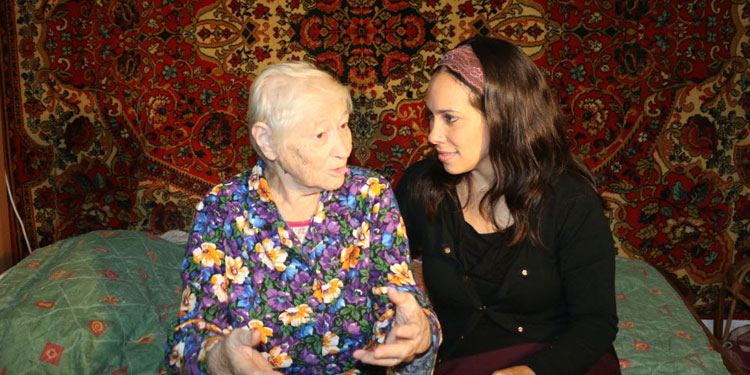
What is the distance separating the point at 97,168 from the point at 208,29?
0.90 m

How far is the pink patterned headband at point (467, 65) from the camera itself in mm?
1655

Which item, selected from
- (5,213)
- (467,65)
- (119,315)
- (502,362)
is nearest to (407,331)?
(502,362)

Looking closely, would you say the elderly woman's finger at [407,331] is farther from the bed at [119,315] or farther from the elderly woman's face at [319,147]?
the bed at [119,315]

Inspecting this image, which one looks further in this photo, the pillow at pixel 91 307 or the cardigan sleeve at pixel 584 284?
the pillow at pixel 91 307

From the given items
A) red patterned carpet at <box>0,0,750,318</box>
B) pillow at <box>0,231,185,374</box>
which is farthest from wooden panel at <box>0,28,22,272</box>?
pillow at <box>0,231,185,374</box>

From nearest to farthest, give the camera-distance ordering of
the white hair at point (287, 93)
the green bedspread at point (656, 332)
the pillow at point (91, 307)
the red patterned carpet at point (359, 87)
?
the white hair at point (287, 93), the pillow at point (91, 307), the green bedspread at point (656, 332), the red patterned carpet at point (359, 87)

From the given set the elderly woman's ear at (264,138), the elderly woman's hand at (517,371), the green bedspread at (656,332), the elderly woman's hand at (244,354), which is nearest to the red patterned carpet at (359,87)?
the green bedspread at (656,332)

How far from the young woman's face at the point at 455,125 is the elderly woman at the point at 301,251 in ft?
0.68

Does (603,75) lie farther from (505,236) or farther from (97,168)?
(97,168)

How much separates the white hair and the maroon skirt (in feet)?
2.78

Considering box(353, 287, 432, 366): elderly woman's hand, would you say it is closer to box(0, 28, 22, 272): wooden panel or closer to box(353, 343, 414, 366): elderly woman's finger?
box(353, 343, 414, 366): elderly woman's finger

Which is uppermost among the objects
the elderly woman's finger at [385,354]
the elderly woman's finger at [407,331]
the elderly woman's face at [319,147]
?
the elderly woman's face at [319,147]

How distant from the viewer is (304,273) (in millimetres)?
1619

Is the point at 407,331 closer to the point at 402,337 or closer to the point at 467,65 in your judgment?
the point at 402,337
